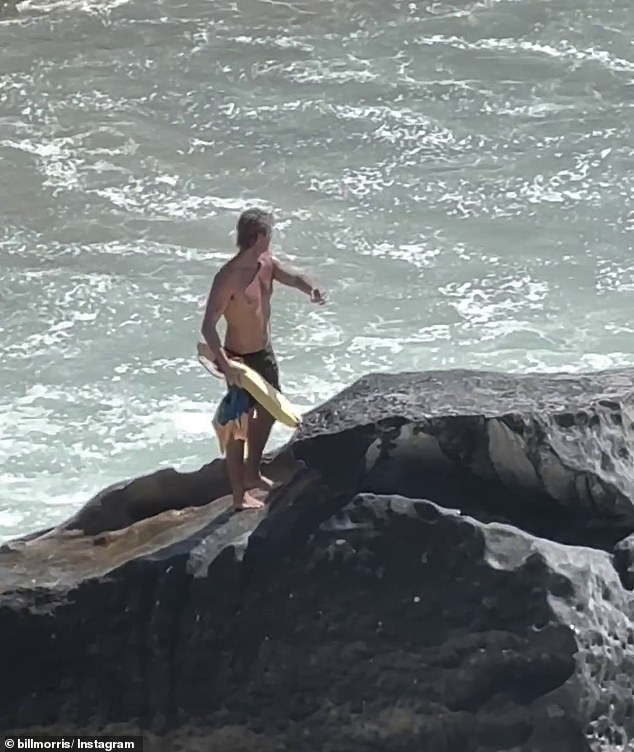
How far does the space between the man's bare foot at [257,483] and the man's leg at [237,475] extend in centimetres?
3

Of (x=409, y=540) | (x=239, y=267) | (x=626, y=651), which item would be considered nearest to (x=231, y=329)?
(x=239, y=267)

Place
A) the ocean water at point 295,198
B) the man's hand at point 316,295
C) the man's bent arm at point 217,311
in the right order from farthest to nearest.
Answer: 1. the ocean water at point 295,198
2. the man's hand at point 316,295
3. the man's bent arm at point 217,311

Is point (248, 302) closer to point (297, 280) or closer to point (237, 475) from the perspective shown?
point (297, 280)

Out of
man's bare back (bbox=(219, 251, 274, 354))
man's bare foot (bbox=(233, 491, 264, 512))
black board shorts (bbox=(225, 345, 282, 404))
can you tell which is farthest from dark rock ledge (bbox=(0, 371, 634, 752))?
man's bare back (bbox=(219, 251, 274, 354))

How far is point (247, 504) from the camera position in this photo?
17.8 feet

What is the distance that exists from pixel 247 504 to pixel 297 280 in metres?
0.73

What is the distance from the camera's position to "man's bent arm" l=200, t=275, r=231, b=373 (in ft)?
17.4

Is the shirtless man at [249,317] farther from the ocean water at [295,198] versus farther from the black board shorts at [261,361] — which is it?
the ocean water at [295,198]

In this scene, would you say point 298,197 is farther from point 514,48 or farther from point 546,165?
point 514,48

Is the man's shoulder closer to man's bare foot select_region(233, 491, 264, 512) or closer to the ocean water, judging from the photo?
man's bare foot select_region(233, 491, 264, 512)

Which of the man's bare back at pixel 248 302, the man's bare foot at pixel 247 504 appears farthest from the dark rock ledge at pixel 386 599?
the man's bare back at pixel 248 302

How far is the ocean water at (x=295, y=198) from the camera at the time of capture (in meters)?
11.2

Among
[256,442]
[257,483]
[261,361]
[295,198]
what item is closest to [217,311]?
[261,361]

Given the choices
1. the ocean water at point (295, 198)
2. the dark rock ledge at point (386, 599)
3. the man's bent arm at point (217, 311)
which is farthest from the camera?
the ocean water at point (295, 198)
